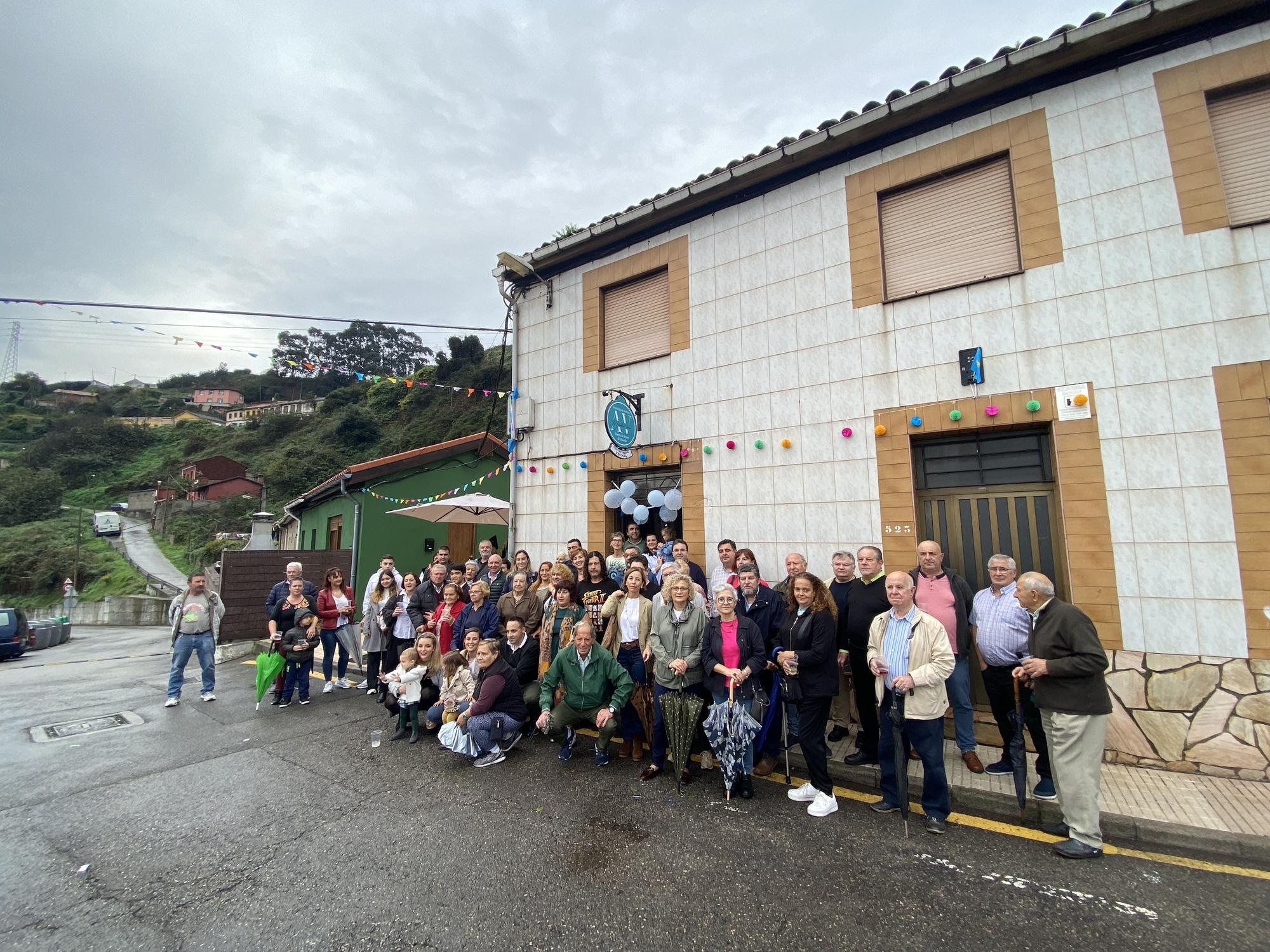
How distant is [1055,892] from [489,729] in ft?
13.7

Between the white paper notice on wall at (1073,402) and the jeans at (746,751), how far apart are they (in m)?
3.93

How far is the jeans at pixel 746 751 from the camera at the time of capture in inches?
167

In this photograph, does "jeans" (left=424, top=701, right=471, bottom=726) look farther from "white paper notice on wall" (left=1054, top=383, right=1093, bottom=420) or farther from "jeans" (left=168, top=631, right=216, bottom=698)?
"white paper notice on wall" (left=1054, top=383, right=1093, bottom=420)

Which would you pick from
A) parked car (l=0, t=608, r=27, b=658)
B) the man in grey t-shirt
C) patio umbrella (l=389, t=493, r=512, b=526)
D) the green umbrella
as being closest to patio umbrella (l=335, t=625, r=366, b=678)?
the green umbrella

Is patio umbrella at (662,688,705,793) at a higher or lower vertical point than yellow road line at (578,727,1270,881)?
higher

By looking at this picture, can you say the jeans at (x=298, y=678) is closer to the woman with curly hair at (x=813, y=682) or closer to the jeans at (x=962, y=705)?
the woman with curly hair at (x=813, y=682)

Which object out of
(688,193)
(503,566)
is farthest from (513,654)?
(688,193)

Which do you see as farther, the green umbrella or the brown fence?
the brown fence


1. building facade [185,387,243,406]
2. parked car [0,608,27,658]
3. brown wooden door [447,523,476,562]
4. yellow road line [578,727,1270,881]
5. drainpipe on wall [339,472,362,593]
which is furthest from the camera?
building facade [185,387,243,406]

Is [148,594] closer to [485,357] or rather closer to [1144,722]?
[485,357]

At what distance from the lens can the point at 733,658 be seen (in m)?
4.52

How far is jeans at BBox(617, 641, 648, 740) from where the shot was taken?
5.17 m

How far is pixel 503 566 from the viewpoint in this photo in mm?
7727

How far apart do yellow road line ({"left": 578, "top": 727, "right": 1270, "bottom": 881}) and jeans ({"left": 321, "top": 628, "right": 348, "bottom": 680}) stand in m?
6.48
